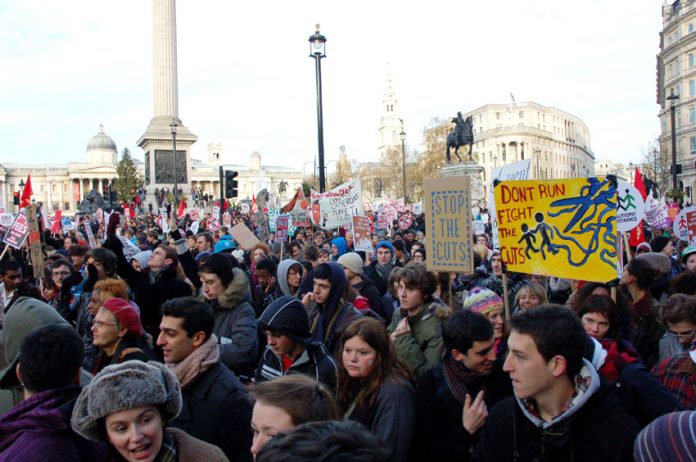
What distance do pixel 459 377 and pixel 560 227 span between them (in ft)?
6.82

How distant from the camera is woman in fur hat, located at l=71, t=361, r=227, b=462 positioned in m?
2.61

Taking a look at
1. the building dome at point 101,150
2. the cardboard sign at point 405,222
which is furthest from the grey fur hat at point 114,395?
the building dome at point 101,150

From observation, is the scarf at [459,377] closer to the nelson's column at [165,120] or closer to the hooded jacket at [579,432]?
the hooded jacket at [579,432]

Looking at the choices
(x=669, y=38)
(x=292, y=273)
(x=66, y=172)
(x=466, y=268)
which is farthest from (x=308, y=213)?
(x=66, y=172)

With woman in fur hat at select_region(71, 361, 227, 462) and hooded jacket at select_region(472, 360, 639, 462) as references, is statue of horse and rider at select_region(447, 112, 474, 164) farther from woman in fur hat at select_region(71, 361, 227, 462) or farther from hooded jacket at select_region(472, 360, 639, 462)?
woman in fur hat at select_region(71, 361, 227, 462)

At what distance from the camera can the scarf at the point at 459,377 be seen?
3594 mm

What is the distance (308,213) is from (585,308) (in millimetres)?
14268

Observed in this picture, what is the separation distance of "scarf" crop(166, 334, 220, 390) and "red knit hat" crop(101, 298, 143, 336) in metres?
0.70

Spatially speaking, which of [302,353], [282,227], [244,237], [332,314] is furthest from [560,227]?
[282,227]

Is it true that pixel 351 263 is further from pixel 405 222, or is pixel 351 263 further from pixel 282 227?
pixel 405 222

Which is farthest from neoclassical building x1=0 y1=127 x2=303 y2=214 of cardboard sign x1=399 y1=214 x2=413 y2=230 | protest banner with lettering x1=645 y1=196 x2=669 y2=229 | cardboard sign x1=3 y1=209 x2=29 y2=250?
cardboard sign x1=3 y1=209 x2=29 y2=250

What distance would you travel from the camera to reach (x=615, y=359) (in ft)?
11.5

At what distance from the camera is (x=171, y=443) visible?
9.01 ft

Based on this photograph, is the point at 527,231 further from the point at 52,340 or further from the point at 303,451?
the point at 303,451
